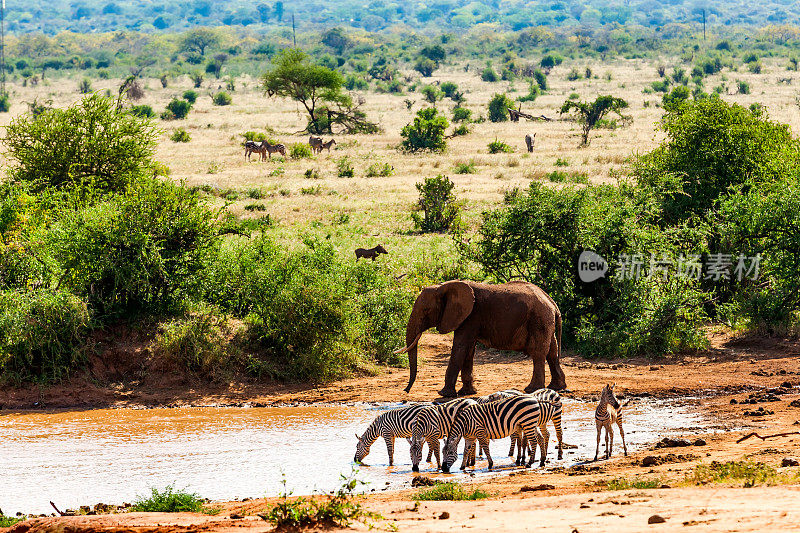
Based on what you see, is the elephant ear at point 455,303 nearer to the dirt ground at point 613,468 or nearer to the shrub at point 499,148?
the dirt ground at point 613,468

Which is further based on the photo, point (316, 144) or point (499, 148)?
point (316, 144)


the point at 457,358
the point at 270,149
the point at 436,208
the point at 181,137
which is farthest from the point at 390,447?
the point at 181,137

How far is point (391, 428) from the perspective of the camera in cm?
1032

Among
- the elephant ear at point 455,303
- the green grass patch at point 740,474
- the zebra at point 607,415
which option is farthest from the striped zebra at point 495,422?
the elephant ear at point 455,303

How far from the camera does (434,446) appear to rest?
10156mm

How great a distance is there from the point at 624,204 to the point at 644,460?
26.6 feet

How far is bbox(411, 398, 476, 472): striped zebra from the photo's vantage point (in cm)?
1005

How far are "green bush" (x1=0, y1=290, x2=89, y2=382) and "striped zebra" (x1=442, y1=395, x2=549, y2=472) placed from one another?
6.45 meters

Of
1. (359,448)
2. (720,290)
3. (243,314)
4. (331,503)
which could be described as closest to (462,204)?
(720,290)

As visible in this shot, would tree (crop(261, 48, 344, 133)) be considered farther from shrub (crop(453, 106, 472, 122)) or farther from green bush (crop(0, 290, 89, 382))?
green bush (crop(0, 290, 89, 382))

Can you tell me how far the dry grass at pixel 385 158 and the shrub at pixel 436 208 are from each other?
18.9 inches

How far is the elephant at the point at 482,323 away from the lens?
12.8 m

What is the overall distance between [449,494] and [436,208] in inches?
668

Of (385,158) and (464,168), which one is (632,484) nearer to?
(464,168)
